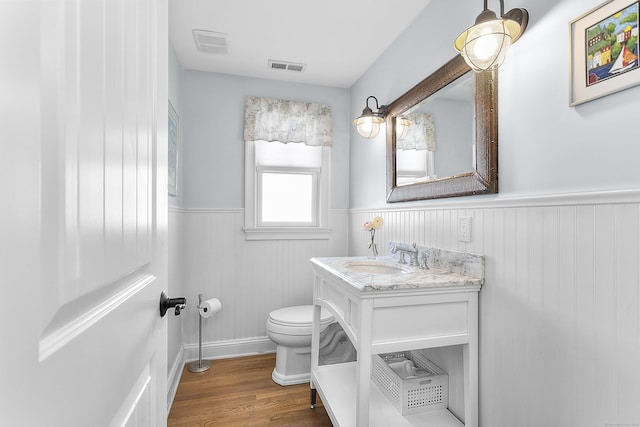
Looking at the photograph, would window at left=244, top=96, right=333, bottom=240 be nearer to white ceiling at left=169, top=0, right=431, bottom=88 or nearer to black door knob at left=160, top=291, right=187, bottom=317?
white ceiling at left=169, top=0, right=431, bottom=88

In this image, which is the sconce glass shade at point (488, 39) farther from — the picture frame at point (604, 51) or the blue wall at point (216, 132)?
the blue wall at point (216, 132)

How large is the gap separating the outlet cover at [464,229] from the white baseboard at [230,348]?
198cm

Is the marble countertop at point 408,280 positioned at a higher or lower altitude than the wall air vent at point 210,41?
lower

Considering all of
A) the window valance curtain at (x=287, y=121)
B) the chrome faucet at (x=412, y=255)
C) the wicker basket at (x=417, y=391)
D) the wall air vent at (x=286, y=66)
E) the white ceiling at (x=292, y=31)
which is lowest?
the wicker basket at (x=417, y=391)

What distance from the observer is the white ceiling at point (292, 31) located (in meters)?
1.82

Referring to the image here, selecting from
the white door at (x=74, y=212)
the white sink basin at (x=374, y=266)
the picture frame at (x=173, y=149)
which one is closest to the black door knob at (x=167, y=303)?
the white door at (x=74, y=212)

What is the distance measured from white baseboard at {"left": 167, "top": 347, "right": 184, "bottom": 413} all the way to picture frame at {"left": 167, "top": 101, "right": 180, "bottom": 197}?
47.5 inches

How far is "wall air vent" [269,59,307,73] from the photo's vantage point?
2457 millimetres

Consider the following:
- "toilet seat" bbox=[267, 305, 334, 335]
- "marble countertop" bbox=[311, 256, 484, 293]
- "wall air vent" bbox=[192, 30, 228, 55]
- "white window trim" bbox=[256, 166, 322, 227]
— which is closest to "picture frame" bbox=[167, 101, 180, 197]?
"wall air vent" bbox=[192, 30, 228, 55]

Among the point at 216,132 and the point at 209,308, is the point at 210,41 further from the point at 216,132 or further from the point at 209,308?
the point at 209,308

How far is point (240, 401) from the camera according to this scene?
199cm

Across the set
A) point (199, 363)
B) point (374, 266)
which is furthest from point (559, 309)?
point (199, 363)

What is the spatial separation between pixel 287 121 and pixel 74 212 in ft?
8.25

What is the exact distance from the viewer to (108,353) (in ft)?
1.53
